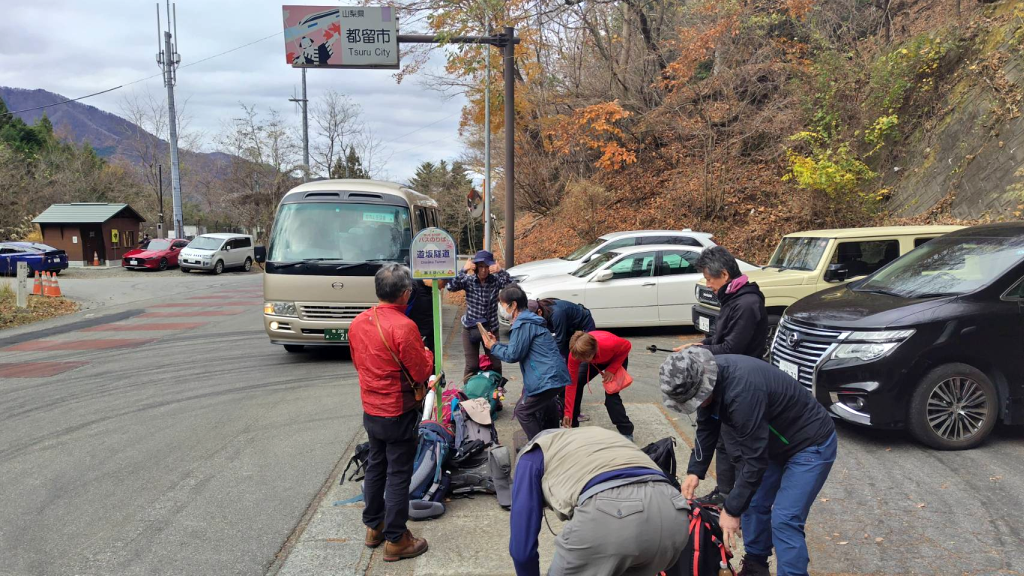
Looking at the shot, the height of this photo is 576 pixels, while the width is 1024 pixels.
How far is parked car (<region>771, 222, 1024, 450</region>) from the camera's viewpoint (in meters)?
5.14

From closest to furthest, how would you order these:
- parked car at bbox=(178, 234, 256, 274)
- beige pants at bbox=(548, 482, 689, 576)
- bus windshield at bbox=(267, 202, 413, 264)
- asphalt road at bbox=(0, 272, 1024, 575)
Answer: beige pants at bbox=(548, 482, 689, 576), asphalt road at bbox=(0, 272, 1024, 575), bus windshield at bbox=(267, 202, 413, 264), parked car at bbox=(178, 234, 256, 274)

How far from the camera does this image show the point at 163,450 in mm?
5766

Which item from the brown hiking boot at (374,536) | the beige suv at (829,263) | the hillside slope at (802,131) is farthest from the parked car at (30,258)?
the brown hiking boot at (374,536)

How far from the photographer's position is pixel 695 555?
2.72 metres

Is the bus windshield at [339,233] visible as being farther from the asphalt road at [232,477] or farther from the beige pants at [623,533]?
the beige pants at [623,533]

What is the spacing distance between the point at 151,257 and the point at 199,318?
17.5m

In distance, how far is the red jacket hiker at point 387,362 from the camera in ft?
12.0

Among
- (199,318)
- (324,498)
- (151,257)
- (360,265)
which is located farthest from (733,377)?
(151,257)

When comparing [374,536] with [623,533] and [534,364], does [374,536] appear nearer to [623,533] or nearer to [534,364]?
[534,364]

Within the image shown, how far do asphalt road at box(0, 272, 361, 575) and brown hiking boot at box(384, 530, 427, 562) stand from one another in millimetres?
723

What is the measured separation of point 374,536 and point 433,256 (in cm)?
246

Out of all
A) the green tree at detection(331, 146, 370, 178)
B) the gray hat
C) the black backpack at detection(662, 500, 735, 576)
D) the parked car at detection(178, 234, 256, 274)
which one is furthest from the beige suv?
the green tree at detection(331, 146, 370, 178)

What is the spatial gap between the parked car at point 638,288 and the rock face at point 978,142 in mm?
6385

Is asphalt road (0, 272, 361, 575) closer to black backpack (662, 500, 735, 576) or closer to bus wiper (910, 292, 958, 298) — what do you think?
black backpack (662, 500, 735, 576)
